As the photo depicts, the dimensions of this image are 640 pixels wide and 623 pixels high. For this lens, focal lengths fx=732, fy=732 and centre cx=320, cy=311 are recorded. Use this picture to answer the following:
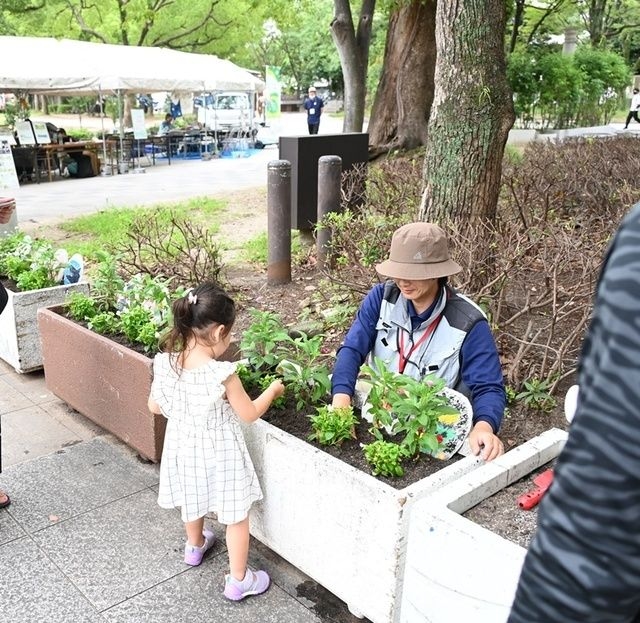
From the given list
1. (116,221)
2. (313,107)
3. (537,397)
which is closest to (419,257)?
(537,397)

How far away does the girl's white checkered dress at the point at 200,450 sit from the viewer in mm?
2799

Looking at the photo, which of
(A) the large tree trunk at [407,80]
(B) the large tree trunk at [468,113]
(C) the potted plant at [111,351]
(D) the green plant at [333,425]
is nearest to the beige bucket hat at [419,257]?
(D) the green plant at [333,425]

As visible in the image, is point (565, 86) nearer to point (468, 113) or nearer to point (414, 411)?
point (468, 113)

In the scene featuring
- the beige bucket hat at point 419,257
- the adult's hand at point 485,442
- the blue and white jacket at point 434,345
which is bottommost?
the adult's hand at point 485,442

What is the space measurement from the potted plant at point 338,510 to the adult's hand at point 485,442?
0.04 m

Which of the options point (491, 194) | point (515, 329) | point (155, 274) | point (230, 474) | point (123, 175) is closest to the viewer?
point (230, 474)

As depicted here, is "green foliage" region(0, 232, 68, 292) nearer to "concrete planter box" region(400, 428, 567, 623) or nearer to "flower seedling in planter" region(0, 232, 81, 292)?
"flower seedling in planter" region(0, 232, 81, 292)

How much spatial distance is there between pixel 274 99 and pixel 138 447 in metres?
25.0

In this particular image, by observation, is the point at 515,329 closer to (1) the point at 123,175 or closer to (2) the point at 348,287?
(2) the point at 348,287

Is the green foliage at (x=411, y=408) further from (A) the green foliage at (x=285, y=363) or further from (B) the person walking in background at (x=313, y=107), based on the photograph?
(B) the person walking in background at (x=313, y=107)

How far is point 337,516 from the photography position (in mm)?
2723

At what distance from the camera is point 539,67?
19.3m

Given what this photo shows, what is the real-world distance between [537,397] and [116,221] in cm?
802

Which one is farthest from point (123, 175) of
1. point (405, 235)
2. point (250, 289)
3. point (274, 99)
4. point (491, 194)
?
point (405, 235)
